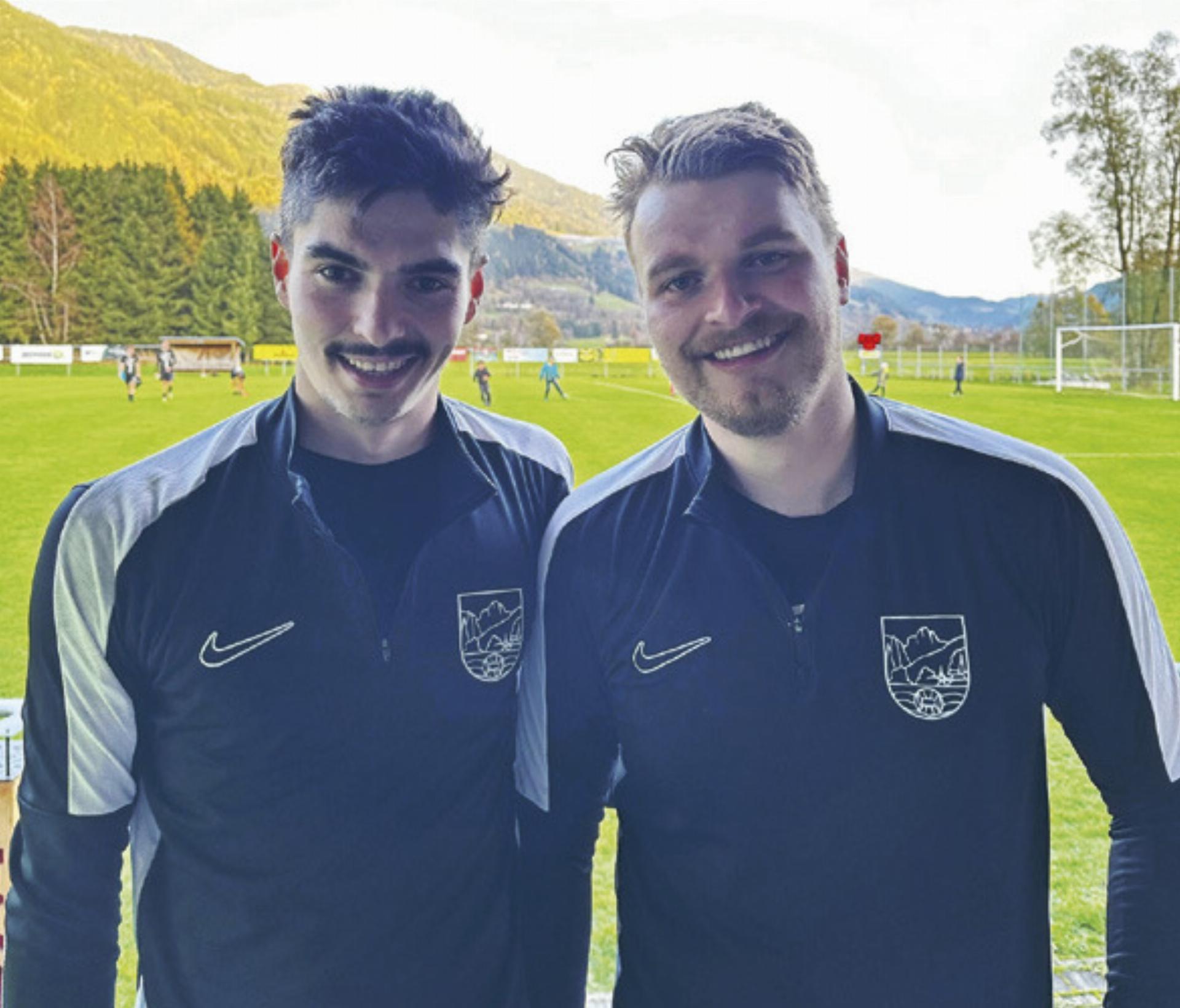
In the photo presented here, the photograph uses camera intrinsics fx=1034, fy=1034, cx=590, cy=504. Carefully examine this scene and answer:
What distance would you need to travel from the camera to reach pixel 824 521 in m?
1.12

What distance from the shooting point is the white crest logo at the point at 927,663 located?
1029 millimetres

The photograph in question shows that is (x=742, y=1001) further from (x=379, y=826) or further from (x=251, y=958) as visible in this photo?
(x=251, y=958)

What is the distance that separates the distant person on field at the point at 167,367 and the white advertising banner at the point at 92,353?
3.30 metres

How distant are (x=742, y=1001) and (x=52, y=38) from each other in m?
65.9

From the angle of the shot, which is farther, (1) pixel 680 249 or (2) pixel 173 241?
(2) pixel 173 241

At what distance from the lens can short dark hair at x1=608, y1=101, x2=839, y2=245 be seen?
3.61 ft

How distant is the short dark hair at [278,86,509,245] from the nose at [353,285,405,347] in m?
0.11

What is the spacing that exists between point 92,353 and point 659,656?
18.7 metres

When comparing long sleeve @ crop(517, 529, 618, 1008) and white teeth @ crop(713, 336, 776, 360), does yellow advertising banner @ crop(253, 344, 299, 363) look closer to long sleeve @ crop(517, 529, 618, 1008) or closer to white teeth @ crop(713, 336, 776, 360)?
long sleeve @ crop(517, 529, 618, 1008)

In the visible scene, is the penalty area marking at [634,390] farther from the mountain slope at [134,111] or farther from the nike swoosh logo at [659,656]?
the nike swoosh logo at [659,656]

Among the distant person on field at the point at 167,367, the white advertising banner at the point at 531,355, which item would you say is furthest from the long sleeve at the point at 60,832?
the white advertising banner at the point at 531,355

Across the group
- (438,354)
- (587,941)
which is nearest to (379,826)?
(587,941)

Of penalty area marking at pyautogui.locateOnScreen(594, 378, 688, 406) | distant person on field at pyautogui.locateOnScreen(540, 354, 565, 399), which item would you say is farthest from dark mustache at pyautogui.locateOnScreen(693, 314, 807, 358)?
distant person on field at pyautogui.locateOnScreen(540, 354, 565, 399)

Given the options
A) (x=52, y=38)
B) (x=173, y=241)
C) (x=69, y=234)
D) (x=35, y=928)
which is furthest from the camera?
(x=52, y=38)
